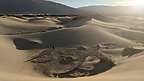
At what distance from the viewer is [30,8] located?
304 feet

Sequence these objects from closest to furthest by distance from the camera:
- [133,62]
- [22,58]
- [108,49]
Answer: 1. [133,62]
2. [22,58]
3. [108,49]

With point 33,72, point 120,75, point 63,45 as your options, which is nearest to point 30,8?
point 63,45

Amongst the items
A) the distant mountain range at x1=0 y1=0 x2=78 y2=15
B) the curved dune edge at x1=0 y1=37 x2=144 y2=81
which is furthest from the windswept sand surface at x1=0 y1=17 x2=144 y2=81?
the distant mountain range at x1=0 y1=0 x2=78 y2=15

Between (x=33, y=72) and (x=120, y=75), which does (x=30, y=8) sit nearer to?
(x=33, y=72)

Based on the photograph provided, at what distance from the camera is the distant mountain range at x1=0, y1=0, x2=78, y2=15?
89.6 metres

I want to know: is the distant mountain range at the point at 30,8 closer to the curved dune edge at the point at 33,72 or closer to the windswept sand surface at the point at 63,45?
the windswept sand surface at the point at 63,45

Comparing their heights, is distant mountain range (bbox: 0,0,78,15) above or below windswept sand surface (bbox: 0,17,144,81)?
below

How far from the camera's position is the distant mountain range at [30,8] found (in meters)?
89.6

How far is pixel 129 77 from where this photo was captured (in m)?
10.1

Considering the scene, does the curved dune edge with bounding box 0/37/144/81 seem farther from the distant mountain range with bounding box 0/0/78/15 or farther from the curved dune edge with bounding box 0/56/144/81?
the distant mountain range with bounding box 0/0/78/15

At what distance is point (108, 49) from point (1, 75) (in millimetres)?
7835

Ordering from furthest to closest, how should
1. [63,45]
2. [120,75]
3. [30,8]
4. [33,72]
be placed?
[30,8]
[63,45]
[33,72]
[120,75]

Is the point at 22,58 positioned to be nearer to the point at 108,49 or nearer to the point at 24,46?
the point at 24,46

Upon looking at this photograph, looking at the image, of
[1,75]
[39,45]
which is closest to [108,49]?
[39,45]
